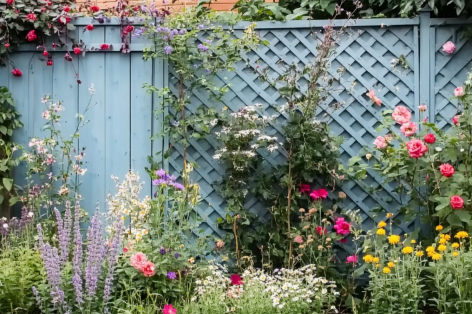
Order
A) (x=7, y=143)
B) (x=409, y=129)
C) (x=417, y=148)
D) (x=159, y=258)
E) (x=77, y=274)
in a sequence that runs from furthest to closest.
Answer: (x=7, y=143), (x=409, y=129), (x=417, y=148), (x=159, y=258), (x=77, y=274)

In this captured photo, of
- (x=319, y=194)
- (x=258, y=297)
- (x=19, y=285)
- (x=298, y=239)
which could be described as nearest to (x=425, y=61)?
(x=319, y=194)

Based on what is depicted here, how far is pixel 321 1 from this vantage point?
4008mm

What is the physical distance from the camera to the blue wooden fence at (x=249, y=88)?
12.2 ft

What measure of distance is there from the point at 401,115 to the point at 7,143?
288 centimetres

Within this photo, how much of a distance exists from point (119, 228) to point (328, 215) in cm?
151

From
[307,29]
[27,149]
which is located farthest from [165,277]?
[307,29]

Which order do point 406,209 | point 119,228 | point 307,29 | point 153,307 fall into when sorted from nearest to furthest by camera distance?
point 119,228, point 153,307, point 406,209, point 307,29

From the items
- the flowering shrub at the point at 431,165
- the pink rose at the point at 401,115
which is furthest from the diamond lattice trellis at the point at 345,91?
the pink rose at the point at 401,115

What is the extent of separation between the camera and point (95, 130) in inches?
156

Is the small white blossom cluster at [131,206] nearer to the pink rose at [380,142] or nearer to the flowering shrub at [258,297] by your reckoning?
the flowering shrub at [258,297]

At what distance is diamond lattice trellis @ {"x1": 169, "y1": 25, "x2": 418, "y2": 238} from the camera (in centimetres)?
374

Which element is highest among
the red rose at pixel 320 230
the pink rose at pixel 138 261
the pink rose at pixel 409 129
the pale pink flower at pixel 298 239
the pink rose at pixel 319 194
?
the pink rose at pixel 409 129

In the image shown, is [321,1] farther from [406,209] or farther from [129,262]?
[129,262]

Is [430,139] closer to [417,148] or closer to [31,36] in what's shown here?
[417,148]
